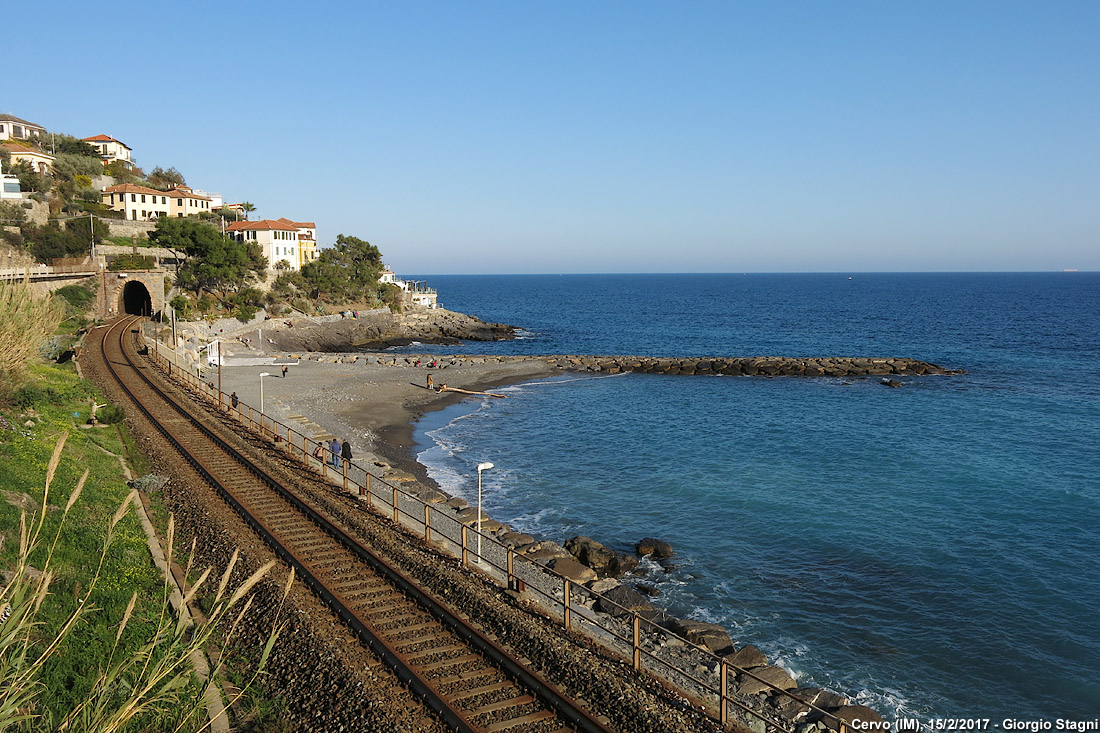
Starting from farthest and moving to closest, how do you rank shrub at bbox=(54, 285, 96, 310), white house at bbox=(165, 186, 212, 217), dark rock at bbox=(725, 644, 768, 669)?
white house at bbox=(165, 186, 212, 217), shrub at bbox=(54, 285, 96, 310), dark rock at bbox=(725, 644, 768, 669)

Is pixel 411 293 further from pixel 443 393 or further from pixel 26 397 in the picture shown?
pixel 26 397

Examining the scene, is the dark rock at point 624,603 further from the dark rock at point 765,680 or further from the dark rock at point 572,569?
the dark rock at point 765,680

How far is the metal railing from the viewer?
553 inches

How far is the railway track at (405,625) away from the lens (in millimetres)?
12359

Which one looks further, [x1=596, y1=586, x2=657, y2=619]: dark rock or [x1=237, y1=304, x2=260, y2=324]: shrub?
[x1=237, y1=304, x2=260, y2=324]: shrub

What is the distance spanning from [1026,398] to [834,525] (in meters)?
38.6

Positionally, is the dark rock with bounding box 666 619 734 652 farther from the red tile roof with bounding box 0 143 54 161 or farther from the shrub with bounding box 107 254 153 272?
the red tile roof with bounding box 0 143 54 161

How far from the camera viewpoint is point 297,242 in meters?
111

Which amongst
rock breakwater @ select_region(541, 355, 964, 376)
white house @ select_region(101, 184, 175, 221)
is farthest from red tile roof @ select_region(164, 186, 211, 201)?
rock breakwater @ select_region(541, 355, 964, 376)

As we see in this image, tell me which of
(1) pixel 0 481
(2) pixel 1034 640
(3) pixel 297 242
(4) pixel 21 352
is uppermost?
(3) pixel 297 242

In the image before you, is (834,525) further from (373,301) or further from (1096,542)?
(373,301)

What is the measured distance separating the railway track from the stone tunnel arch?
65.0 meters

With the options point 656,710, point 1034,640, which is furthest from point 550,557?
point 1034,640

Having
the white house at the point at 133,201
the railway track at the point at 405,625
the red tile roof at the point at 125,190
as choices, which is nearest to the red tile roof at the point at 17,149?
the red tile roof at the point at 125,190
